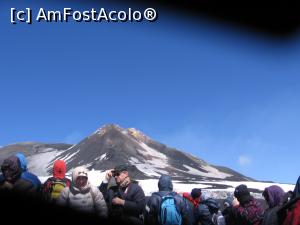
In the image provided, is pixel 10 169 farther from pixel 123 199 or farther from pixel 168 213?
pixel 168 213

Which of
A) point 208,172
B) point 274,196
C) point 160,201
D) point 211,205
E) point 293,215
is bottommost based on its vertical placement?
point 208,172

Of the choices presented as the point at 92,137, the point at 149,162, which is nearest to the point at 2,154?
the point at 92,137

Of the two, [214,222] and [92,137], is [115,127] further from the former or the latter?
[214,222]

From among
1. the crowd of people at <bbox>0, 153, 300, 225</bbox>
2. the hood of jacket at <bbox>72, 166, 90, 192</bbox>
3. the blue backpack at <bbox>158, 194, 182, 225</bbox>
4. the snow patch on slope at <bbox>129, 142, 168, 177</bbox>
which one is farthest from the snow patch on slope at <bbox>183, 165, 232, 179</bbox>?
the hood of jacket at <bbox>72, 166, 90, 192</bbox>

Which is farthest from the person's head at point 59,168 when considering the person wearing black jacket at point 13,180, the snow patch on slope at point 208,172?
the snow patch on slope at point 208,172

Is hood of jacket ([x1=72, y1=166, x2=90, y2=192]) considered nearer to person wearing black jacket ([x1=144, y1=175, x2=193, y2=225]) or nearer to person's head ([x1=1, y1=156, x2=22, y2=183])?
person's head ([x1=1, y1=156, x2=22, y2=183])

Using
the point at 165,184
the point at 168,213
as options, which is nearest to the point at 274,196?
the point at 168,213

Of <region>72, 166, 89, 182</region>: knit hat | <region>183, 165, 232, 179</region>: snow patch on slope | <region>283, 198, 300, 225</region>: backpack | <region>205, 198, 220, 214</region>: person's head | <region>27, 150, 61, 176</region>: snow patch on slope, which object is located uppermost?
<region>72, 166, 89, 182</region>: knit hat
